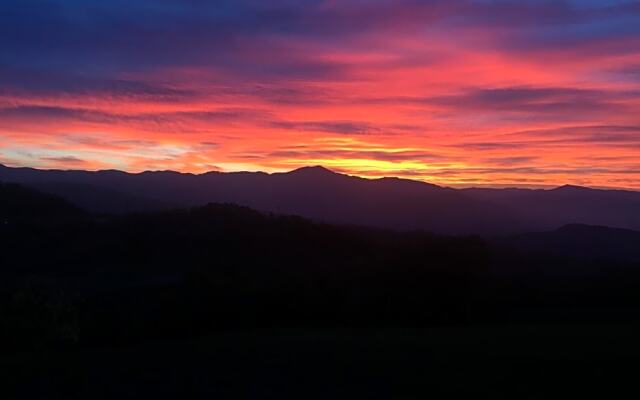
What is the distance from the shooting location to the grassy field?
22453 mm

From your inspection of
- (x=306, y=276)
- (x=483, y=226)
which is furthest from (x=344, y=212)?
(x=306, y=276)

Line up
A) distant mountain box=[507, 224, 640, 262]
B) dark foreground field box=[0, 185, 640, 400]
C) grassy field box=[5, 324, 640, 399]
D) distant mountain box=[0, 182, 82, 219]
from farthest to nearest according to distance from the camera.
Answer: distant mountain box=[0, 182, 82, 219], distant mountain box=[507, 224, 640, 262], dark foreground field box=[0, 185, 640, 400], grassy field box=[5, 324, 640, 399]

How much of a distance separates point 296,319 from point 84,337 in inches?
470

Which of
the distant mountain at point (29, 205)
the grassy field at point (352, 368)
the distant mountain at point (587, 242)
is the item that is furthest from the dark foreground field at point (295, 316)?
the distant mountain at point (587, 242)

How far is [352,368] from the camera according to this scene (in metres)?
25.6

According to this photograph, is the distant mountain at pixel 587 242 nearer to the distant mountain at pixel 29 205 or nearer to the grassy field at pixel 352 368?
the distant mountain at pixel 29 205

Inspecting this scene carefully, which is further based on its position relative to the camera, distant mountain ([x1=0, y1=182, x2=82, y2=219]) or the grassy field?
distant mountain ([x1=0, y1=182, x2=82, y2=219])

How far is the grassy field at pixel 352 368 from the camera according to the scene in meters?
22.5

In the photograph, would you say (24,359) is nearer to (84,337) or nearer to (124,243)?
A: (84,337)

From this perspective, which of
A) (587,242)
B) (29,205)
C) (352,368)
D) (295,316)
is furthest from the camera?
(587,242)

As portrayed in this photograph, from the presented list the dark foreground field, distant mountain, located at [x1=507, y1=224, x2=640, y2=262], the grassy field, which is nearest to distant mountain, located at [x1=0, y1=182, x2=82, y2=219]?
the dark foreground field

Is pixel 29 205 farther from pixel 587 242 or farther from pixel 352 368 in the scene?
pixel 352 368

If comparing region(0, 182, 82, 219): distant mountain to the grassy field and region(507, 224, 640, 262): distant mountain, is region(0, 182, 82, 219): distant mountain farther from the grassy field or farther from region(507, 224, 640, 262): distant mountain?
the grassy field

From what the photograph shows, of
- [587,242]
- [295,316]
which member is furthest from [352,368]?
[587,242]
